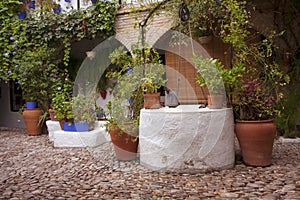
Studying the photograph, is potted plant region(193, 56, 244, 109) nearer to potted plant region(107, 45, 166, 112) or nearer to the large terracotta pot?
the large terracotta pot

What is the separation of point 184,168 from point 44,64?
476cm

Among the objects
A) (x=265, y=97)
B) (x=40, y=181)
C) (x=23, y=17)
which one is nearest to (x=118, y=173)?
(x=40, y=181)

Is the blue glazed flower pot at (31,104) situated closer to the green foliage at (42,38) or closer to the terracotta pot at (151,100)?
the green foliage at (42,38)

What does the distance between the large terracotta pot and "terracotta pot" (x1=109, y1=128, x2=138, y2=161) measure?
1.48 m

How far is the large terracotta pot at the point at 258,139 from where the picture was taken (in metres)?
3.71

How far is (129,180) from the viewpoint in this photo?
344 cm

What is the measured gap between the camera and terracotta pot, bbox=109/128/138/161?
424cm

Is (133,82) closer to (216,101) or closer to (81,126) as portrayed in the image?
(216,101)

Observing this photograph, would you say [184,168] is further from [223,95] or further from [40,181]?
[40,181]

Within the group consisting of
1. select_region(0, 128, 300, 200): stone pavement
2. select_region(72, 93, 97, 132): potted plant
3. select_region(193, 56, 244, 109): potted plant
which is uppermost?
select_region(193, 56, 244, 109): potted plant

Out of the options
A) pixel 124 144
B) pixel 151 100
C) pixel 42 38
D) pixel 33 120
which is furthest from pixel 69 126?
pixel 42 38

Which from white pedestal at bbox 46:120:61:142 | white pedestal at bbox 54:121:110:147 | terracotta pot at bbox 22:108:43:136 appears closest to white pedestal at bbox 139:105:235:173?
white pedestal at bbox 54:121:110:147

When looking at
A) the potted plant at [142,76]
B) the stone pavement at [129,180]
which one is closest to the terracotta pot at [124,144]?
the stone pavement at [129,180]

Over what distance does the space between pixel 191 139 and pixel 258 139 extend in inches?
34.3
